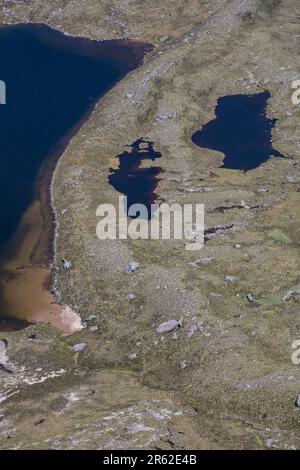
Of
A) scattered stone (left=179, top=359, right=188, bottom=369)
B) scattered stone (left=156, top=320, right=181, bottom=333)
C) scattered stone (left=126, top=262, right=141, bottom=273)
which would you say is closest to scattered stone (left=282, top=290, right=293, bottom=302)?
scattered stone (left=156, top=320, right=181, bottom=333)

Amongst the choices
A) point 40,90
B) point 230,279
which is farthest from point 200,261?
point 40,90

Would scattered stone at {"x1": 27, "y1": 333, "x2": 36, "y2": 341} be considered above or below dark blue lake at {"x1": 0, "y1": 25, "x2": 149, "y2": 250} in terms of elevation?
below

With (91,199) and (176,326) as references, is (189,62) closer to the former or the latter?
(91,199)

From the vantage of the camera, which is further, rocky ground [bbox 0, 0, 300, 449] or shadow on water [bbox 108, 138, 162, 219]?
shadow on water [bbox 108, 138, 162, 219]

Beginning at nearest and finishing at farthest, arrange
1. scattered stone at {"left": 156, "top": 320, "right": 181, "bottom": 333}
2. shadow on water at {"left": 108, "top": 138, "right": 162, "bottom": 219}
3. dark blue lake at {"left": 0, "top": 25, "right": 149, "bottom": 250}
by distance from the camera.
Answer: scattered stone at {"left": 156, "top": 320, "right": 181, "bottom": 333} → shadow on water at {"left": 108, "top": 138, "right": 162, "bottom": 219} → dark blue lake at {"left": 0, "top": 25, "right": 149, "bottom": 250}

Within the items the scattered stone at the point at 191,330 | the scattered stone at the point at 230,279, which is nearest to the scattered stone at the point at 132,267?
the scattered stone at the point at 230,279

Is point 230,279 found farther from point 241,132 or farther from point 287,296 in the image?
point 241,132

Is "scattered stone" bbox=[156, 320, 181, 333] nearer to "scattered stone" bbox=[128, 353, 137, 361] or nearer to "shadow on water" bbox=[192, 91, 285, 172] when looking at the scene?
"scattered stone" bbox=[128, 353, 137, 361]
